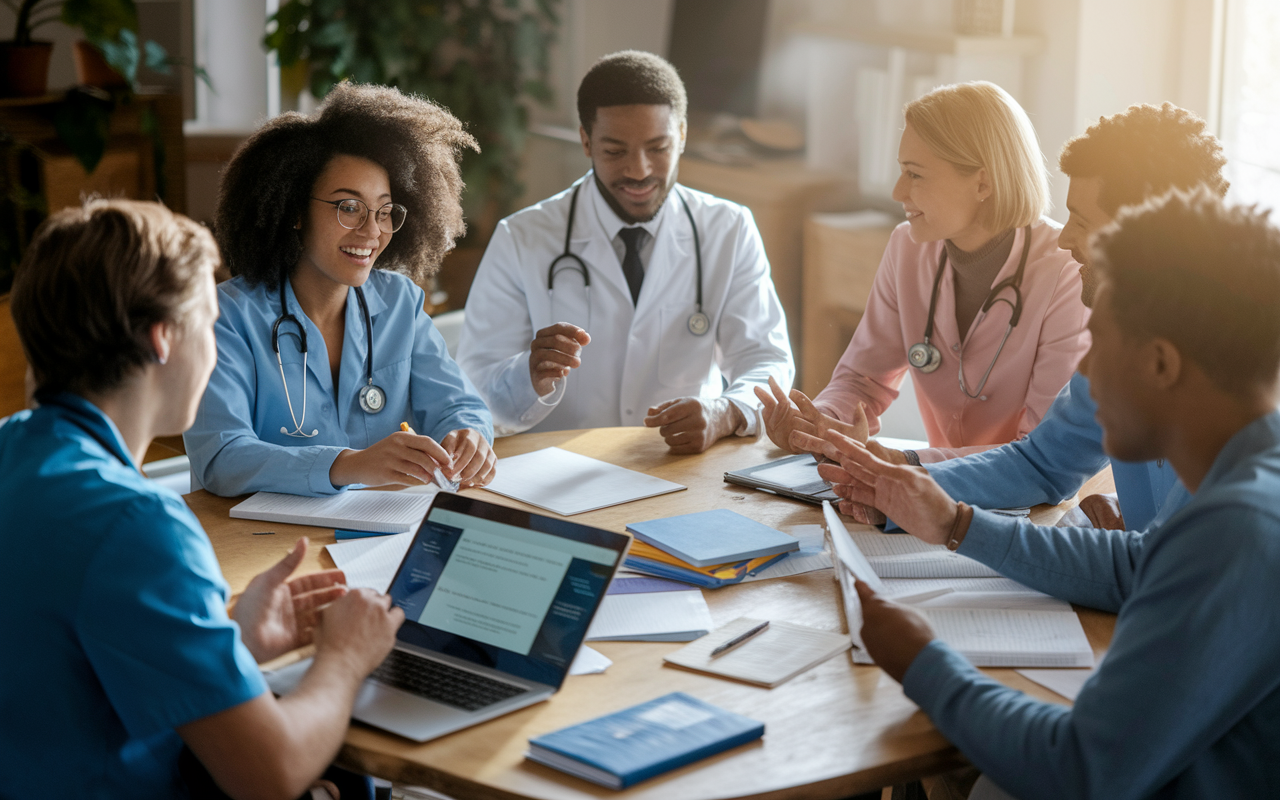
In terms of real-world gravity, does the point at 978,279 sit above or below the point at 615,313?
above

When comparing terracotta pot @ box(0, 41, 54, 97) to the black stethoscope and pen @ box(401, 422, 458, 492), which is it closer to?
the black stethoscope

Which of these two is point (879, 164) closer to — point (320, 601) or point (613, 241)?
point (613, 241)

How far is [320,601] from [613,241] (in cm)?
159

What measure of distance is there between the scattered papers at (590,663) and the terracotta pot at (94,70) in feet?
11.3

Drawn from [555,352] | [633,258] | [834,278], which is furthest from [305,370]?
[834,278]

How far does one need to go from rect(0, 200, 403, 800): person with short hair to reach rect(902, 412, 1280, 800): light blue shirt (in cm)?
68

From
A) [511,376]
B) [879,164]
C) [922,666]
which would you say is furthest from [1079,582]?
[879,164]

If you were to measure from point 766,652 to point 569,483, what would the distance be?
697 millimetres

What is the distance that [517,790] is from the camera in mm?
1076

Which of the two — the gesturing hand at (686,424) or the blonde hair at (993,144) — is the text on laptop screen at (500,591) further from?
the blonde hair at (993,144)

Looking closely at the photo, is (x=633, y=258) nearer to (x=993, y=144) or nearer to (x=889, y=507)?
(x=993, y=144)

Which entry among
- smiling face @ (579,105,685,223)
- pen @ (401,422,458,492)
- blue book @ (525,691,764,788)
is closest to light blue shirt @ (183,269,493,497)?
pen @ (401,422,458,492)

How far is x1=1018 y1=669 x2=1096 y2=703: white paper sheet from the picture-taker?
4.11 feet

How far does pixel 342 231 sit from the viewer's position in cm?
212
